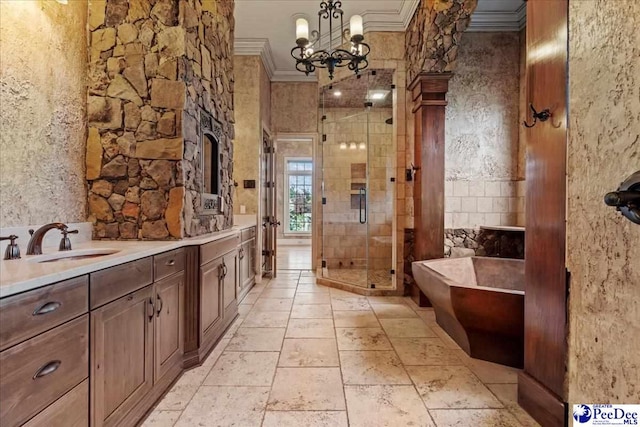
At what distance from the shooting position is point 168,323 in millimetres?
2068

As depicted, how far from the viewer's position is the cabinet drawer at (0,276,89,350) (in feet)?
3.30

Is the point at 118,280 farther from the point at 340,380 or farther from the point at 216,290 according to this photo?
the point at 340,380

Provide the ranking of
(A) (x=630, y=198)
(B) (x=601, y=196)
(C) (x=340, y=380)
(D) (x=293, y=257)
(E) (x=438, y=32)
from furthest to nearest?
(D) (x=293, y=257)
(E) (x=438, y=32)
(C) (x=340, y=380)
(B) (x=601, y=196)
(A) (x=630, y=198)

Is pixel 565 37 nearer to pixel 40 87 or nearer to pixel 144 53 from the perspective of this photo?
pixel 144 53

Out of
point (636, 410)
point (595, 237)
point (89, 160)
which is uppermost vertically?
point (89, 160)

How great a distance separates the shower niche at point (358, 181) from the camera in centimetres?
451

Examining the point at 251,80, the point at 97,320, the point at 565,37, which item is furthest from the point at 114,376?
the point at 251,80

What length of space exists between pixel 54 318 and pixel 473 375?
2.46m

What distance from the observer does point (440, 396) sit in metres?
1.99

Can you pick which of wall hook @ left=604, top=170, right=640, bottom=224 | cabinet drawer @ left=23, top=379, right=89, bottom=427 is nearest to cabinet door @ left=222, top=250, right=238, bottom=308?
cabinet drawer @ left=23, top=379, right=89, bottom=427

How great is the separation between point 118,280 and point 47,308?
409 mm

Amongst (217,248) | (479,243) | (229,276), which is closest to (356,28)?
(217,248)

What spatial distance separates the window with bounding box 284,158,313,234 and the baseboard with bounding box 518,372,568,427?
7.89 metres
